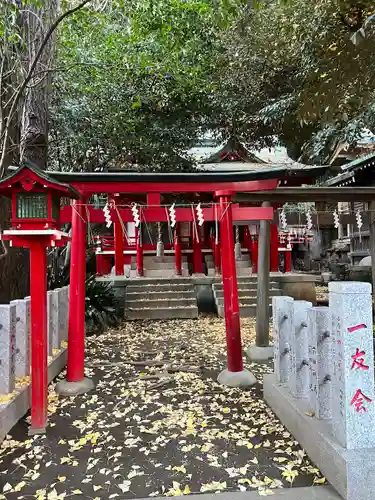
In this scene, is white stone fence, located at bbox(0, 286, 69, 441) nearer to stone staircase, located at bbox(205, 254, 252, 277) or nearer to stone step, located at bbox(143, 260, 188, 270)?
stone step, located at bbox(143, 260, 188, 270)

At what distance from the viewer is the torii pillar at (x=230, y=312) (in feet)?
20.8

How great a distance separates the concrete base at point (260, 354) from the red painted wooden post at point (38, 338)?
452cm

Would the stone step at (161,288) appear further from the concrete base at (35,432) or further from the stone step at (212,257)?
the concrete base at (35,432)

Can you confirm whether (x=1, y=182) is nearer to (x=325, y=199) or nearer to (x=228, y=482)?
(x=228, y=482)

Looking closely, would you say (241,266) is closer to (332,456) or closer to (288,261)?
(288,261)

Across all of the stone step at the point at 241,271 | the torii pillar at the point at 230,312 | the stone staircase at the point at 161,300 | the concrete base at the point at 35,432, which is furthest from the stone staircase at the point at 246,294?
the concrete base at the point at 35,432

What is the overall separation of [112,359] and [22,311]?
9.57 feet

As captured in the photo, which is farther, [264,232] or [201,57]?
[201,57]

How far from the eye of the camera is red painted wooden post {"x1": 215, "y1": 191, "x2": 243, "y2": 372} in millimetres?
6414

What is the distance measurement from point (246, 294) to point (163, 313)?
9.97 ft

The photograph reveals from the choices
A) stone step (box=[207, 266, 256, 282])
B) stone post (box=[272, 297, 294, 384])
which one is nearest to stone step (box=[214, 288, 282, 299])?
stone step (box=[207, 266, 256, 282])

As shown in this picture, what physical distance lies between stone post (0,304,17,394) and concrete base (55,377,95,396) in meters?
1.08

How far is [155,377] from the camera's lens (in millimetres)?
6758

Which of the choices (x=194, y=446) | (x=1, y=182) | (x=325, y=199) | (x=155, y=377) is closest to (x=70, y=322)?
(x=155, y=377)
